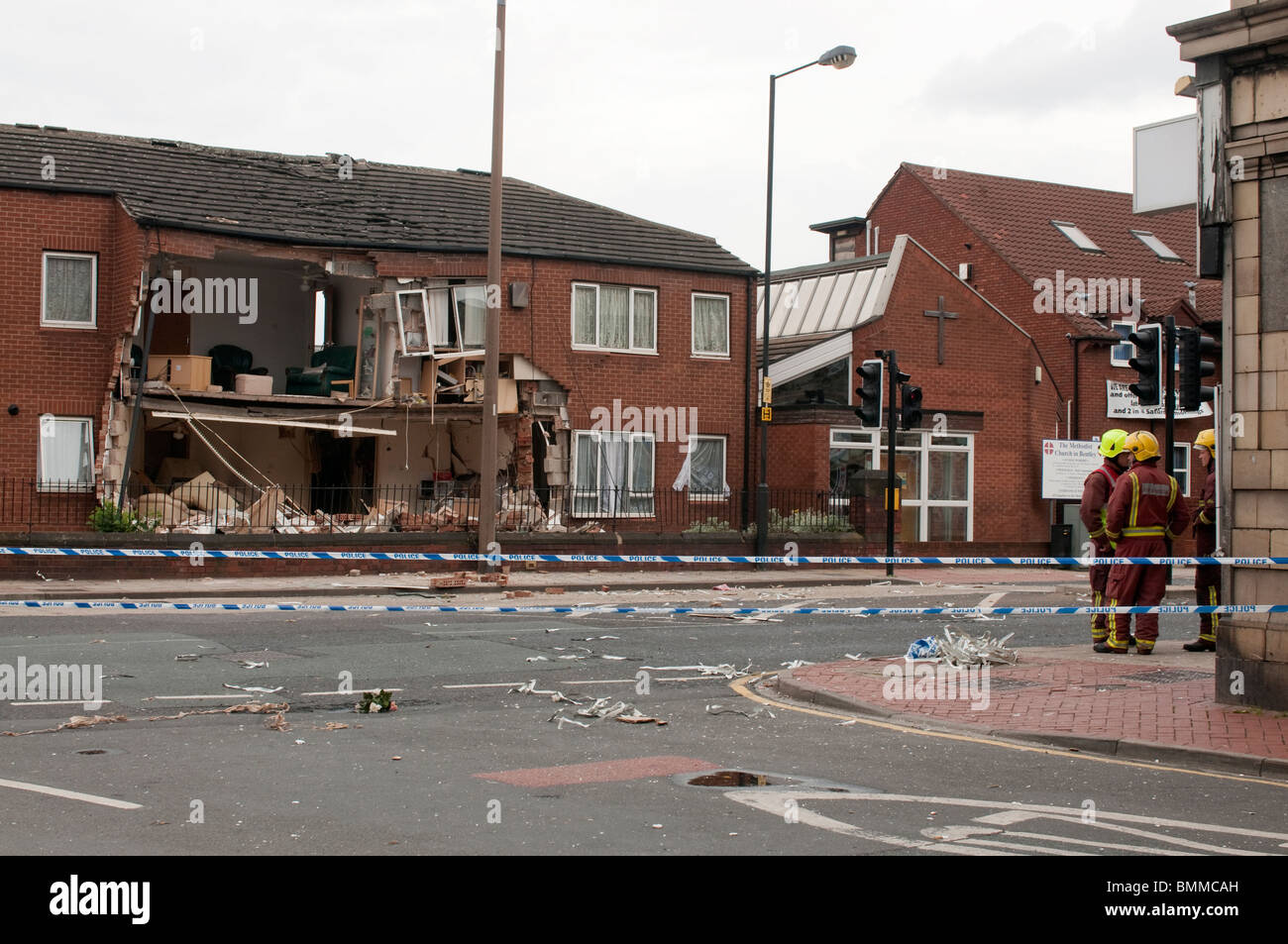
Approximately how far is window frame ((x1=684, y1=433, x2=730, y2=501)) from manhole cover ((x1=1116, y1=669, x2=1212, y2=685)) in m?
17.7

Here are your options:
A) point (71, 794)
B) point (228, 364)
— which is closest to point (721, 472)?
point (228, 364)

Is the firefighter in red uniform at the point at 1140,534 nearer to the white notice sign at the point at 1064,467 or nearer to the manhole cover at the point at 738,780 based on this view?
Answer: the manhole cover at the point at 738,780

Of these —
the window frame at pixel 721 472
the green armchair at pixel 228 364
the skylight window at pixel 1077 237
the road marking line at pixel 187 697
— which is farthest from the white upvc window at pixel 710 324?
the road marking line at pixel 187 697

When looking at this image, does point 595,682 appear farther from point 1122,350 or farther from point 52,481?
point 1122,350

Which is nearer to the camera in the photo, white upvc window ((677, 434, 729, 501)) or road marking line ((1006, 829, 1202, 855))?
road marking line ((1006, 829, 1202, 855))

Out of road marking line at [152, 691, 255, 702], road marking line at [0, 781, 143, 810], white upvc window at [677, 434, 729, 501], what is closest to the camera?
road marking line at [0, 781, 143, 810]

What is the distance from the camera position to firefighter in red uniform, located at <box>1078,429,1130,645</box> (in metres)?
13.8

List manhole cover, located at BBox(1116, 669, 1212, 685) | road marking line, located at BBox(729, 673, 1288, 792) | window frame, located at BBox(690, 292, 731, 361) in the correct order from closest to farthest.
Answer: road marking line, located at BBox(729, 673, 1288, 792) < manhole cover, located at BBox(1116, 669, 1212, 685) < window frame, located at BBox(690, 292, 731, 361)

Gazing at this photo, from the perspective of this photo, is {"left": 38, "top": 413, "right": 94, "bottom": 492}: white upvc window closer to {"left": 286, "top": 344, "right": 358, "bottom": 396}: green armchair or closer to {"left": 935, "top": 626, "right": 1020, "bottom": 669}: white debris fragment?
{"left": 286, "top": 344, "right": 358, "bottom": 396}: green armchair

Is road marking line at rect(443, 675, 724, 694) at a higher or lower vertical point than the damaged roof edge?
lower

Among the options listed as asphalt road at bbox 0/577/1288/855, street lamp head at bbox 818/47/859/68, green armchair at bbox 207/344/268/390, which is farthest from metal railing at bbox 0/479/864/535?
asphalt road at bbox 0/577/1288/855

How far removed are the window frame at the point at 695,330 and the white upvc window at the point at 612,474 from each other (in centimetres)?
215
